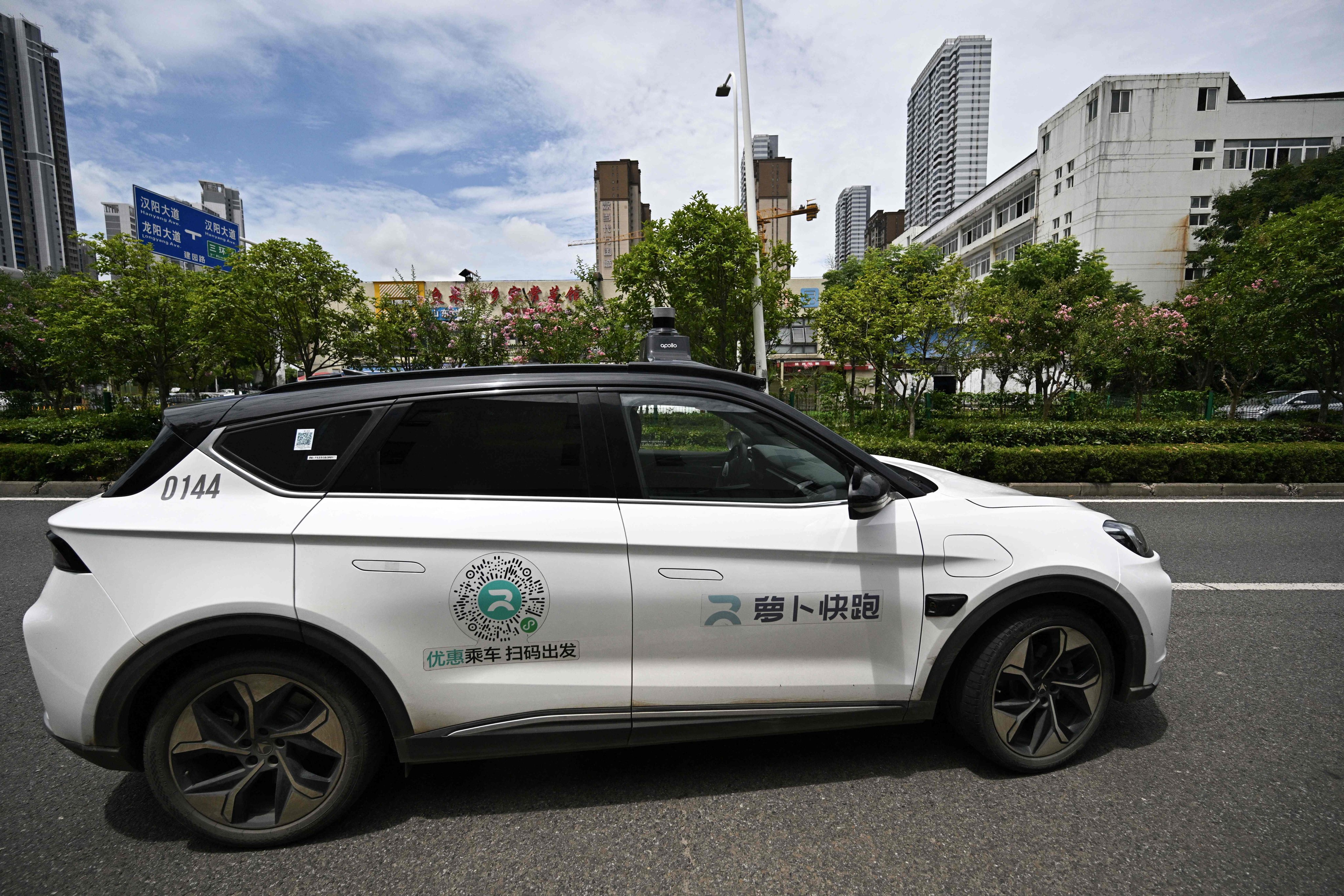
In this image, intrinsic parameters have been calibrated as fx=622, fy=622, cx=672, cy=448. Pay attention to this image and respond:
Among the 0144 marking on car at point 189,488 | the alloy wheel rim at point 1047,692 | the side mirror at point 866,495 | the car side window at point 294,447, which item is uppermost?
the car side window at point 294,447

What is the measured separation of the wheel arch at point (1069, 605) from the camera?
2424 mm

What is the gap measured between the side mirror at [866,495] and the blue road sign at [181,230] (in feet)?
62.6

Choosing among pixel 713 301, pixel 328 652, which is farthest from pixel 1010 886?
pixel 713 301

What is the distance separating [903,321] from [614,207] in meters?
93.2

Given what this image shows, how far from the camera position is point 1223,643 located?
3.79 meters

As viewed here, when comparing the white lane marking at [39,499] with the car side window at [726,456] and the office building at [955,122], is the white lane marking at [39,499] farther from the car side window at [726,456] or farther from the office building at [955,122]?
the office building at [955,122]

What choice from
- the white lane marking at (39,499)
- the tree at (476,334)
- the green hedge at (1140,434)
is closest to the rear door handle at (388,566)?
the white lane marking at (39,499)

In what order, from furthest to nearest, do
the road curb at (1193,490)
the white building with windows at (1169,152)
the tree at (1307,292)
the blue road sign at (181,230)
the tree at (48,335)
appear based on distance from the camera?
the white building with windows at (1169,152) < the blue road sign at (181,230) < the tree at (48,335) < the tree at (1307,292) < the road curb at (1193,490)

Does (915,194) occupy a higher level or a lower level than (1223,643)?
higher

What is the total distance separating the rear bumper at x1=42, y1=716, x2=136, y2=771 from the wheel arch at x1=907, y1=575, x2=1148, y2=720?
9.26 feet

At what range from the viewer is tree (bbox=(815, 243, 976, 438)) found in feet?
47.9

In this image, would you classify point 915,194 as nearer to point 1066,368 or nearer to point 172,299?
point 1066,368

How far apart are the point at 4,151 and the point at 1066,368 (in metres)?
143

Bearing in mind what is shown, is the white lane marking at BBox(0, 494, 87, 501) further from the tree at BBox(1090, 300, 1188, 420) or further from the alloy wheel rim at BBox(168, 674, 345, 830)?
the tree at BBox(1090, 300, 1188, 420)
